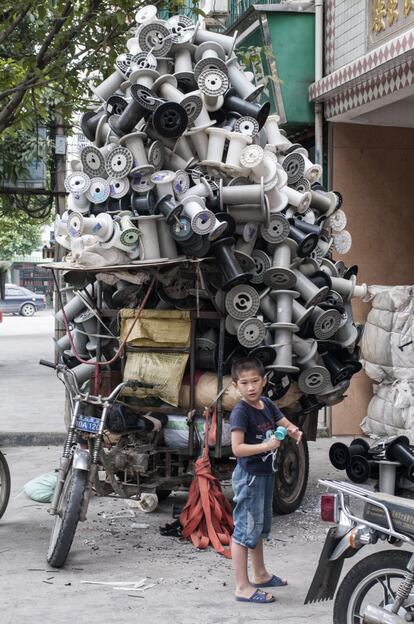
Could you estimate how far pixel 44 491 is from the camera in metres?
7.63

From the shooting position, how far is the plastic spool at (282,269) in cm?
661

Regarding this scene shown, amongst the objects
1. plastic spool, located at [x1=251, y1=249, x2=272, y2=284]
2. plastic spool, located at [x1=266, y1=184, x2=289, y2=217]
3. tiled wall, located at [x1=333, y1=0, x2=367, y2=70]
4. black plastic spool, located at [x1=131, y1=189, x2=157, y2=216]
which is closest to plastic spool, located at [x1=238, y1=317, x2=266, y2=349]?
plastic spool, located at [x1=251, y1=249, x2=272, y2=284]

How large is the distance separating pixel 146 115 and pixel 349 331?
208cm

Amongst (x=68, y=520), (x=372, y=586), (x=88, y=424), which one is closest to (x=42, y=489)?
(x=88, y=424)

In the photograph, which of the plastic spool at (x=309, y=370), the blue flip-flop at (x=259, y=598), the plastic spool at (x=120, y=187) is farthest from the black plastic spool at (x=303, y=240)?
the blue flip-flop at (x=259, y=598)

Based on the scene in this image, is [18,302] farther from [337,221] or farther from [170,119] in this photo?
[170,119]

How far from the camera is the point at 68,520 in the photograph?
569 cm

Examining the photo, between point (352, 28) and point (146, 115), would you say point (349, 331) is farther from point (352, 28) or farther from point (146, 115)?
point (352, 28)

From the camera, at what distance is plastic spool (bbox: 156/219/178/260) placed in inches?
256

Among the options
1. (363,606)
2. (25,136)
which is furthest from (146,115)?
(25,136)

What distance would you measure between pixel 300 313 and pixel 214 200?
0.96m

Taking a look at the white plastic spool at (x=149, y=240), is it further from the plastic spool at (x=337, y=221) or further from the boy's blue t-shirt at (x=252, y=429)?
the plastic spool at (x=337, y=221)

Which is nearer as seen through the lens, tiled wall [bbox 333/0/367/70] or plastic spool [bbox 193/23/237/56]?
plastic spool [bbox 193/23/237/56]

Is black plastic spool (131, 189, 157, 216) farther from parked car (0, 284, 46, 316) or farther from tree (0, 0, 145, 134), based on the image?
parked car (0, 284, 46, 316)
